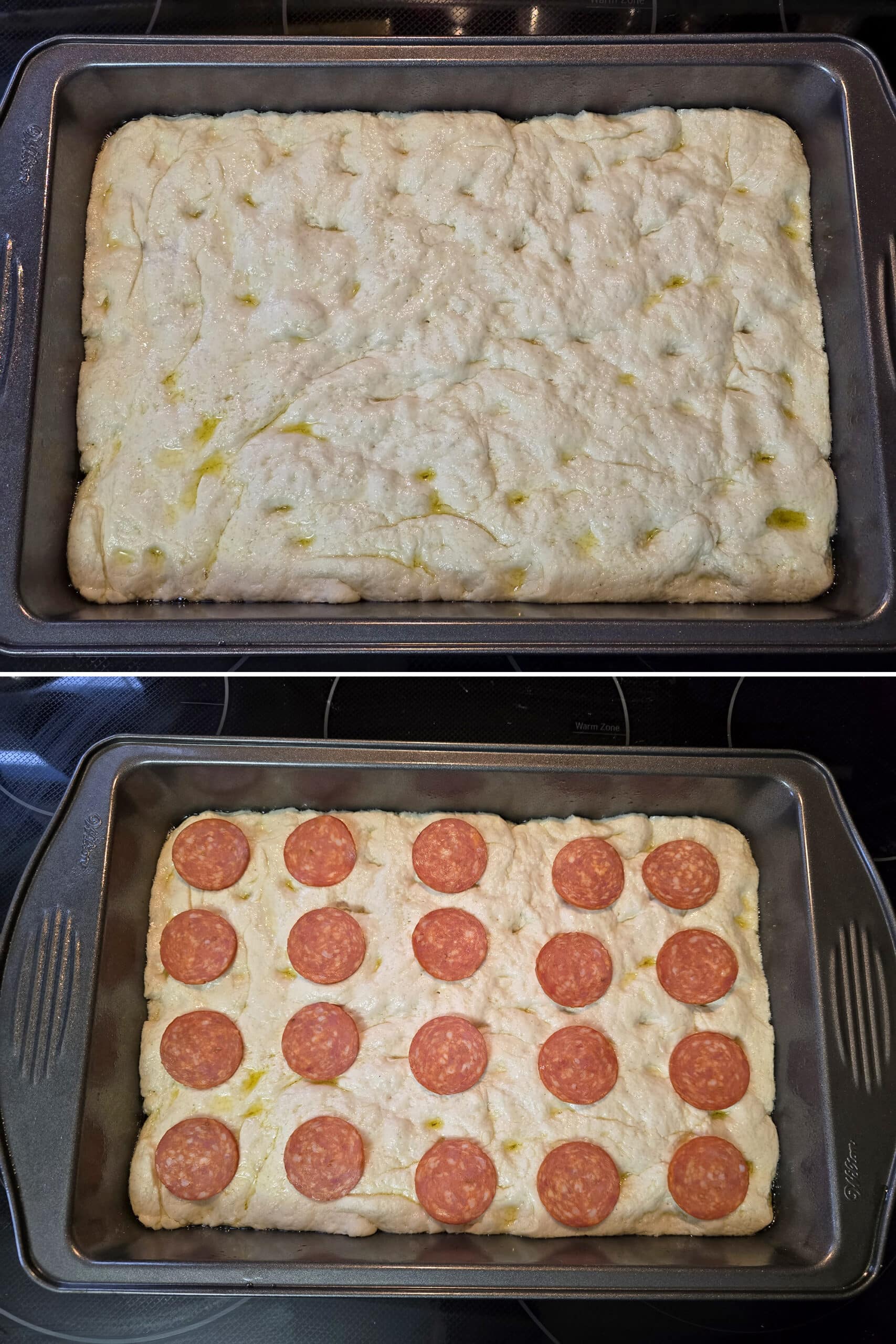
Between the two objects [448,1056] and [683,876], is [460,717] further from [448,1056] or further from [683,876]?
[448,1056]

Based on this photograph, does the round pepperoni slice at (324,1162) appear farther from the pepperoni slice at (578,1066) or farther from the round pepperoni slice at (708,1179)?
the round pepperoni slice at (708,1179)

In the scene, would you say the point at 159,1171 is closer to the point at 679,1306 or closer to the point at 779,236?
the point at 679,1306

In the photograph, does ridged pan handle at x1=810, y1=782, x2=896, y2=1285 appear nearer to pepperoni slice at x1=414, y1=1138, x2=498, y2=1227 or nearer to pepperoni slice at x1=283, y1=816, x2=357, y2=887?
pepperoni slice at x1=414, y1=1138, x2=498, y2=1227

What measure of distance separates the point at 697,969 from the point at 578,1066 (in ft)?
0.92

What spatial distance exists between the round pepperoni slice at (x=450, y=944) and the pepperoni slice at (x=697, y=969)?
339 millimetres

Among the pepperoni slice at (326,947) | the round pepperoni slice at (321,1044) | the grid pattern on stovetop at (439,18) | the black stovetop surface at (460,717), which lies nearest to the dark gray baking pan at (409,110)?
the grid pattern on stovetop at (439,18)

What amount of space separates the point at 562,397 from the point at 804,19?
0.99 metres

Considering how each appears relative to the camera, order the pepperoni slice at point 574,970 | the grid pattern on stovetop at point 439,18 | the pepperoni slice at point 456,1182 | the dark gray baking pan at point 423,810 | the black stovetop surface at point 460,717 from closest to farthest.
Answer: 1. the dark gray baking pan at point 423,810
2. the pepperoni slice at point 456,1182
3. the pepperoni slice at point 574,970
4. the grid pattern on stovetop at point 439,18
5. the black stovetop surface at point 460,717

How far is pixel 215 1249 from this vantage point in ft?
5.25

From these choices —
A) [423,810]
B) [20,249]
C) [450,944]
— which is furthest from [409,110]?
[450,944]

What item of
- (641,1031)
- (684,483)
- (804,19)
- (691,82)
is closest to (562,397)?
(684,483)

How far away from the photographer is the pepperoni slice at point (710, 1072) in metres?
1.69

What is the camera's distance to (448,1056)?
1.69 metres

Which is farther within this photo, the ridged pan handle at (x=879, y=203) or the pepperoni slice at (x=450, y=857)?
the pepperoni slice at (x=450, y=857)
